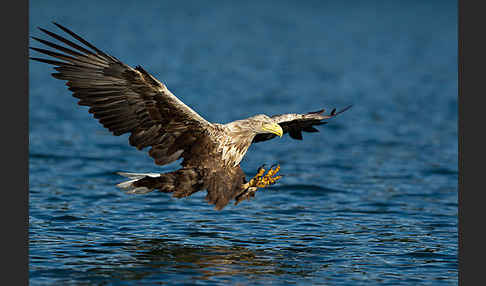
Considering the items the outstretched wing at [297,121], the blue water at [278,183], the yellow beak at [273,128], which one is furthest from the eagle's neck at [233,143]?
the blue water at [278,183]

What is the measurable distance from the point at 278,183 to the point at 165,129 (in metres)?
4.00

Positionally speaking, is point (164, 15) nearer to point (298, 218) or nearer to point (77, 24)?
point (77, 24)

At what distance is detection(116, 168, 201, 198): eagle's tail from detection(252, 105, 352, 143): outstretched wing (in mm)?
1088

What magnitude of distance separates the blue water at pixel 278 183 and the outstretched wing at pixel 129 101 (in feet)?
3.64

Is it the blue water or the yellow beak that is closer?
the blue water

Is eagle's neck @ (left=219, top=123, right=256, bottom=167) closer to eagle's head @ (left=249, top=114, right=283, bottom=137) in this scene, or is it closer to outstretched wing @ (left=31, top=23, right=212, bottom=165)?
eagle's head @ (left=249, top=114, right=283, bottom=137)

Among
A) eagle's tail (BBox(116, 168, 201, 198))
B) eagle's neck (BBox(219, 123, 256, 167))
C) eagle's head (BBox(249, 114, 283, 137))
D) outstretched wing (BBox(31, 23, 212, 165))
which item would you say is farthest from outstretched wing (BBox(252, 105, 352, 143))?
eagle's tail (BBox(116, 168, 201, 198))

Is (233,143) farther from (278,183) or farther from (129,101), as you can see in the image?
(278,183)

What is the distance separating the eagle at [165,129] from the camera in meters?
7.24

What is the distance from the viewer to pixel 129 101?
7367 millimetres

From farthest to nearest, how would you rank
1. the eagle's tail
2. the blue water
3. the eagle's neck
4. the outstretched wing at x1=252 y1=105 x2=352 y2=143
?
1. the outstretched wing at x1=252 y1=105 x2=352 y2=143
2. the eagle's neck
3. the eagle's tail
4. the blue water

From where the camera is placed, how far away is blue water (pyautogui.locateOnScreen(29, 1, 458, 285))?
7145mm

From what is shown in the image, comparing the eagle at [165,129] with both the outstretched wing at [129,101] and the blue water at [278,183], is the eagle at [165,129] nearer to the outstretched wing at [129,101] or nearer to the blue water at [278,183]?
the outstretched wing at [129,101]

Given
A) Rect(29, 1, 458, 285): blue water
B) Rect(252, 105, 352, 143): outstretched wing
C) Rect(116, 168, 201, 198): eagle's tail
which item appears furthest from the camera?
Rect(252, 105, 352, 143): outstretched wing
